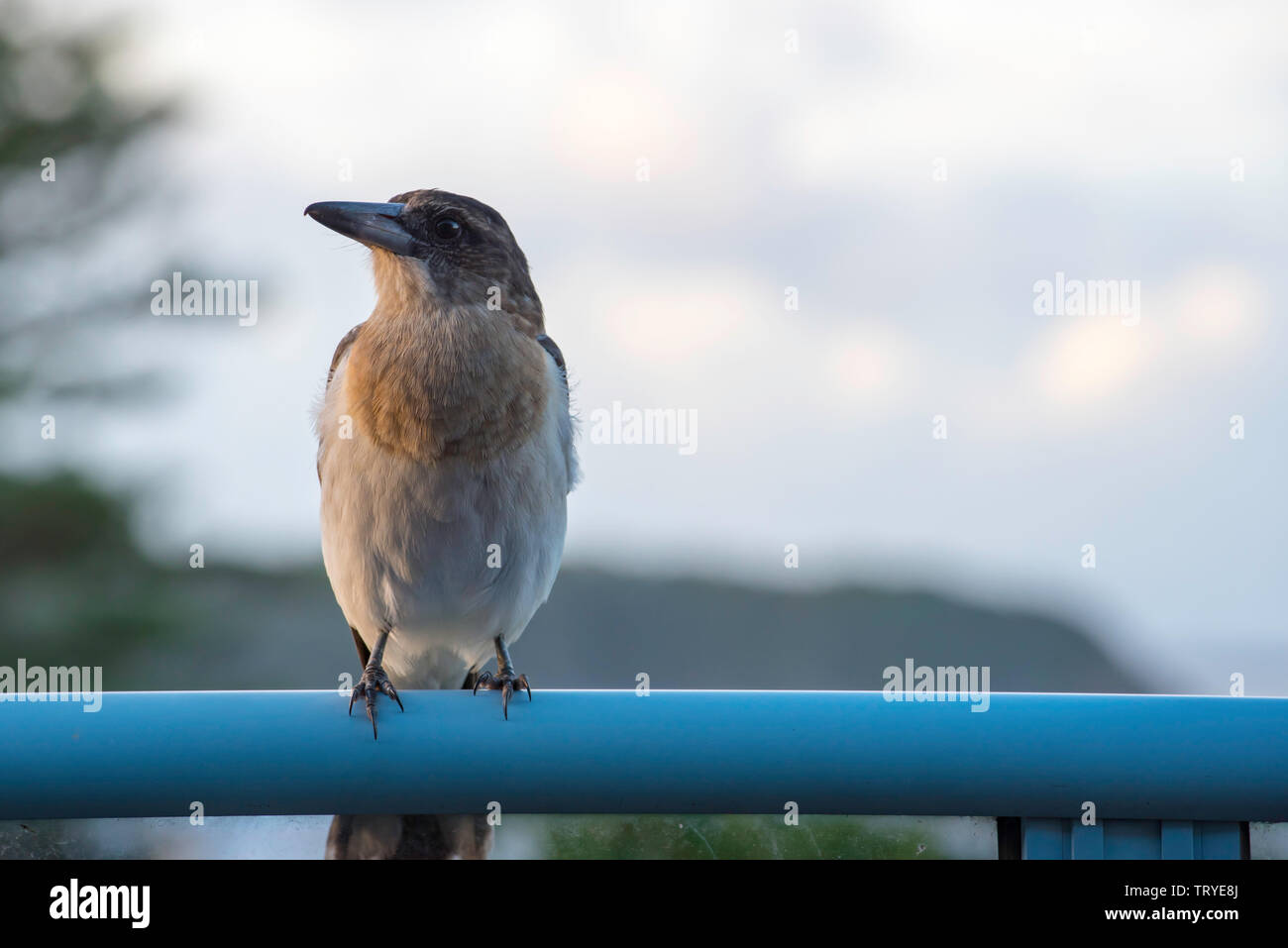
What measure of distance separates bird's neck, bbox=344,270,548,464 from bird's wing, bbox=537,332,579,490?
7.6 inches

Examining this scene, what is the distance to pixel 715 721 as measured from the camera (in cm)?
197

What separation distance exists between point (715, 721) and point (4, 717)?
3.73ft

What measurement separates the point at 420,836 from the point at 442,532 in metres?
1.00

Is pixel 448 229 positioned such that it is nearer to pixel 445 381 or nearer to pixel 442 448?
pixel 445 381

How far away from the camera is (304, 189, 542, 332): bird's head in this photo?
12.5 ft

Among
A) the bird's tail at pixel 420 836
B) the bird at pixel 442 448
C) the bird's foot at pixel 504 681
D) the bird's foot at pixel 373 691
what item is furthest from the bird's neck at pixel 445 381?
the bird's tail at pixel 420 836

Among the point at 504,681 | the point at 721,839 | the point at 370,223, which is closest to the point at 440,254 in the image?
the point at 370,223

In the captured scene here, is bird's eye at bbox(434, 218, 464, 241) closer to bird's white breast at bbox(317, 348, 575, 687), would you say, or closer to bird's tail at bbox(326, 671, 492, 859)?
bird's white breast at bbox(317, 348, 575, 687)

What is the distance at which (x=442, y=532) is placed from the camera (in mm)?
3459

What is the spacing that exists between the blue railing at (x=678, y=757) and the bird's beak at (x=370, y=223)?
2.00 metres

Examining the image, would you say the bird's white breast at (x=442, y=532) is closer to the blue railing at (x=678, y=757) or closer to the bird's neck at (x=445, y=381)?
the bird's neck at (x=445, y=381)
